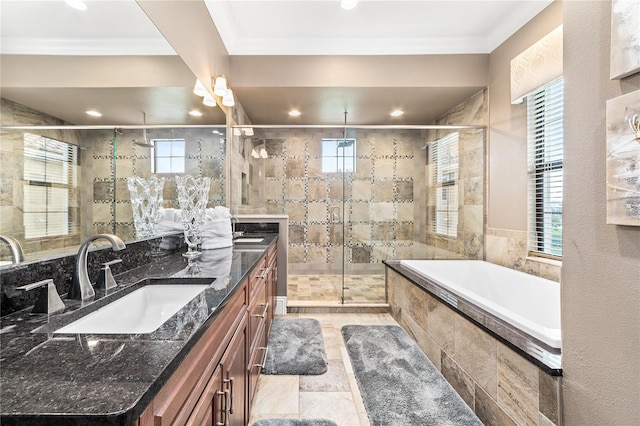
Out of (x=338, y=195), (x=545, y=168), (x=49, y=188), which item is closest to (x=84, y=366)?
(x=49, y=188)

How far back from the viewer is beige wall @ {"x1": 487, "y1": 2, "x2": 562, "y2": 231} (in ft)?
8.68

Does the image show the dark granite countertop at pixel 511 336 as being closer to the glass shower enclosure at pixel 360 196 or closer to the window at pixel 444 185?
the glass shower enclosure at pixel 360 196

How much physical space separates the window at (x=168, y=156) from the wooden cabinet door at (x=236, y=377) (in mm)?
970

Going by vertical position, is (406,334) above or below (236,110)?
below

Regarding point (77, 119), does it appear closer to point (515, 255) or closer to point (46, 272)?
point (46, 272)

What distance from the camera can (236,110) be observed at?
339 cm

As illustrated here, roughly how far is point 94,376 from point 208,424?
1.53ft

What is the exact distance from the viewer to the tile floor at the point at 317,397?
1.59 metres

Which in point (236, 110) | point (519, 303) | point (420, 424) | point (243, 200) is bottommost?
point (420, 424)

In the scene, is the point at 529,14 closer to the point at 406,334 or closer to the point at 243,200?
the point at 406,334

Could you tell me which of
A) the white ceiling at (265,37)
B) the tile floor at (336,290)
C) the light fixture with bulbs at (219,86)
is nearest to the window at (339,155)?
the white ceiling at (265,37)

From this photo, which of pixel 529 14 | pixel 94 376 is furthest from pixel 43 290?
pixel 529 14

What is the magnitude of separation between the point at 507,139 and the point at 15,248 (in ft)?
11.5

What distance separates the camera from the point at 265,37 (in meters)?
3.03
